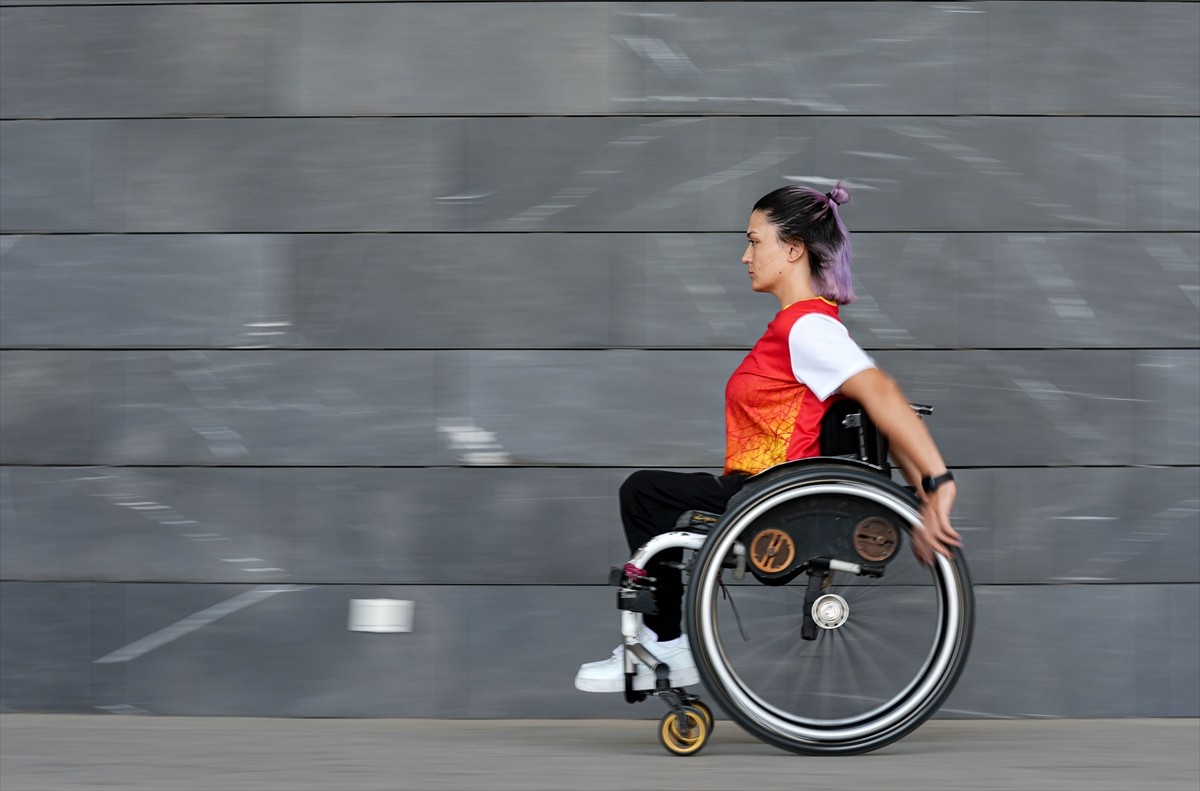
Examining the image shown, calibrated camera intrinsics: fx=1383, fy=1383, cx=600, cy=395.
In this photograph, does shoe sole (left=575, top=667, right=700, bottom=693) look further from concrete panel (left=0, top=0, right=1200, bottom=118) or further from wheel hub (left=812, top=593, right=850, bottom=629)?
concrete panel (left=0, top=0, right=1200, bottom=118)

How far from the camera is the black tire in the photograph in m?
3.73

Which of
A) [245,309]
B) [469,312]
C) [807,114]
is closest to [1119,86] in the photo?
[807,114]

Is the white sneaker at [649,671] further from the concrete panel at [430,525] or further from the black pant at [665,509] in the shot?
the concrete panel at [430,525]

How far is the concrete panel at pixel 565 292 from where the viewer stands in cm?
483

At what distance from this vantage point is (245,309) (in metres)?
4.90

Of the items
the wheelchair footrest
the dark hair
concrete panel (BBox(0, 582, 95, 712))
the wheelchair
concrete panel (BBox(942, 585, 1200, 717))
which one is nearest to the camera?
the wheelchair

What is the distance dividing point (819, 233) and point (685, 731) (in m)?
1.48

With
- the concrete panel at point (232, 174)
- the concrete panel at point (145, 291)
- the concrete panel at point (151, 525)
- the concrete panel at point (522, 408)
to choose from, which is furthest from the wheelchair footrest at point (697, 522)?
the concrete panel at point (145, 291)

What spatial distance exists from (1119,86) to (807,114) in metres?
1.10

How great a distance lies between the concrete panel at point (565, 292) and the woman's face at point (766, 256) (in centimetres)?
81

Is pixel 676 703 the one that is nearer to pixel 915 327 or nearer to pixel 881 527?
pixel 881 527

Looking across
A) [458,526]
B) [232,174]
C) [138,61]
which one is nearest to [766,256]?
[458,526]

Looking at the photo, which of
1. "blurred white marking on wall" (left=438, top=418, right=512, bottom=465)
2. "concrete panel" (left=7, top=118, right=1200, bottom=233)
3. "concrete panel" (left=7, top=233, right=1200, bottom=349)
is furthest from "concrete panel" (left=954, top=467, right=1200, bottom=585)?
"blurred white marking on wall" (left=438, top=418, right=512, bottom=465)

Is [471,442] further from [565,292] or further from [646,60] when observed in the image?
[646,60]
